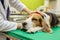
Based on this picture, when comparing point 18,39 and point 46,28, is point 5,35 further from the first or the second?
point 46,28

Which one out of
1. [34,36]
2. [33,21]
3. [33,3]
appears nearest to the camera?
[34,36]

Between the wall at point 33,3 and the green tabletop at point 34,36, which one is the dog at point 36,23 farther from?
the wall at point 33,3

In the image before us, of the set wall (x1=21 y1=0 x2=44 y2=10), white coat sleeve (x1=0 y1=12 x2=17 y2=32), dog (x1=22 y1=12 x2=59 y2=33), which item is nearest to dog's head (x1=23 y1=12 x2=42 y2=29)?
dog (x1=22 y1=12 x2=59 y2=33)

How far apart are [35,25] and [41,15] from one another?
11 cm

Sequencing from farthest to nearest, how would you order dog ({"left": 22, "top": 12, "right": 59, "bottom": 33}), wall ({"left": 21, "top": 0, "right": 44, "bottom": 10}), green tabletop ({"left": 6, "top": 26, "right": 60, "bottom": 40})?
wall ({"left": 21, "top": 0, "right": 44, "bottom": 10}), dog ({"left": 22, "top": 12, "right": 59, "bottom": 33}), green tabletop ({"left": 6, "top": 26, "right": 60, "bottom": 40})

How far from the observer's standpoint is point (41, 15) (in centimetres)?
131

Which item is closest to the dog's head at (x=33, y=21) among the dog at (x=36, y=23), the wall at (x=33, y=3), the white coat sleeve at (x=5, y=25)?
the dog at (x=36, y=23)

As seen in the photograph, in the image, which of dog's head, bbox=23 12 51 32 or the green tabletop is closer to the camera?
the green tabletop

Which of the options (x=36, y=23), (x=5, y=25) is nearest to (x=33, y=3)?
(x=36, y=23)

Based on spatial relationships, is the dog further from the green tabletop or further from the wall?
the wall

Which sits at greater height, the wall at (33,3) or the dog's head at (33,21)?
the wall at (33,3)

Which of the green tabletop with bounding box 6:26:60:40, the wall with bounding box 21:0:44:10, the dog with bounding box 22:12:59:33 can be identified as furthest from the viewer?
the wall with bounding box 21:0:44:10

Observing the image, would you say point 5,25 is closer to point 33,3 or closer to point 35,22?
point 35,22

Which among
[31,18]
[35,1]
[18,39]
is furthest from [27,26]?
[35,1]
